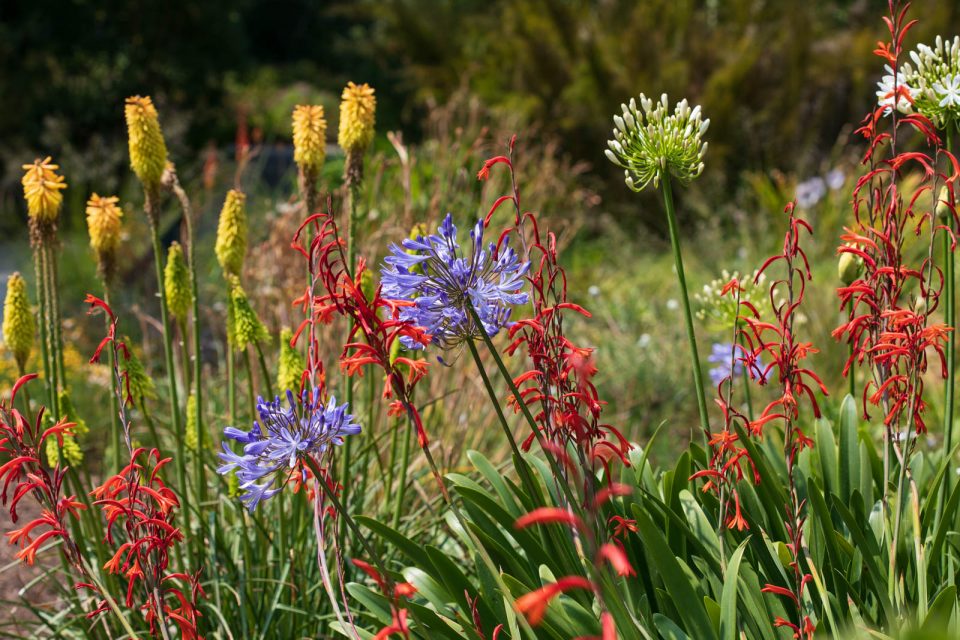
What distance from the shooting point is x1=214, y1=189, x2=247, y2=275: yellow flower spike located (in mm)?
2328

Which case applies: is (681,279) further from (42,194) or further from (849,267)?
(42,194)

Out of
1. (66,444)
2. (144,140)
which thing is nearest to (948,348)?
(144,140)

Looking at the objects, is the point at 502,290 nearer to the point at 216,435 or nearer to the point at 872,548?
the point at 872,548

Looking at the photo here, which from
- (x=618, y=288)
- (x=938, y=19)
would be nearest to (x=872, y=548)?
(x=618, y=288)

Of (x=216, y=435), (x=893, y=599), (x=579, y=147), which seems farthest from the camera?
(x=579, y=147)

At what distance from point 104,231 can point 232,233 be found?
0.28 metres

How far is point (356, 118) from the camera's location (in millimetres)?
2271

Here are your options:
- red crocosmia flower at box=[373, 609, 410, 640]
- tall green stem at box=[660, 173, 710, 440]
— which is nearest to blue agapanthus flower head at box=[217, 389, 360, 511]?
red crocosmia flower at box=[373, 609, 410, 640]

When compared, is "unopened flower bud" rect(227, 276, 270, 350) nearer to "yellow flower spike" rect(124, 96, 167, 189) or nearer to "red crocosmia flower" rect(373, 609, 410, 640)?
"yellow flower spike" rect(124, 96, 167, 189)

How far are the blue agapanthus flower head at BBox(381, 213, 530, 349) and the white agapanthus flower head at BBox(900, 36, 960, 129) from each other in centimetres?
85

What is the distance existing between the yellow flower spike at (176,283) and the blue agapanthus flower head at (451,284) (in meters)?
0.93

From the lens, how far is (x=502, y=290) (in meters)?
1.48

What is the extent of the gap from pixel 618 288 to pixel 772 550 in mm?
5495

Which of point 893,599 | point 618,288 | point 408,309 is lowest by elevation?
point 893,599
